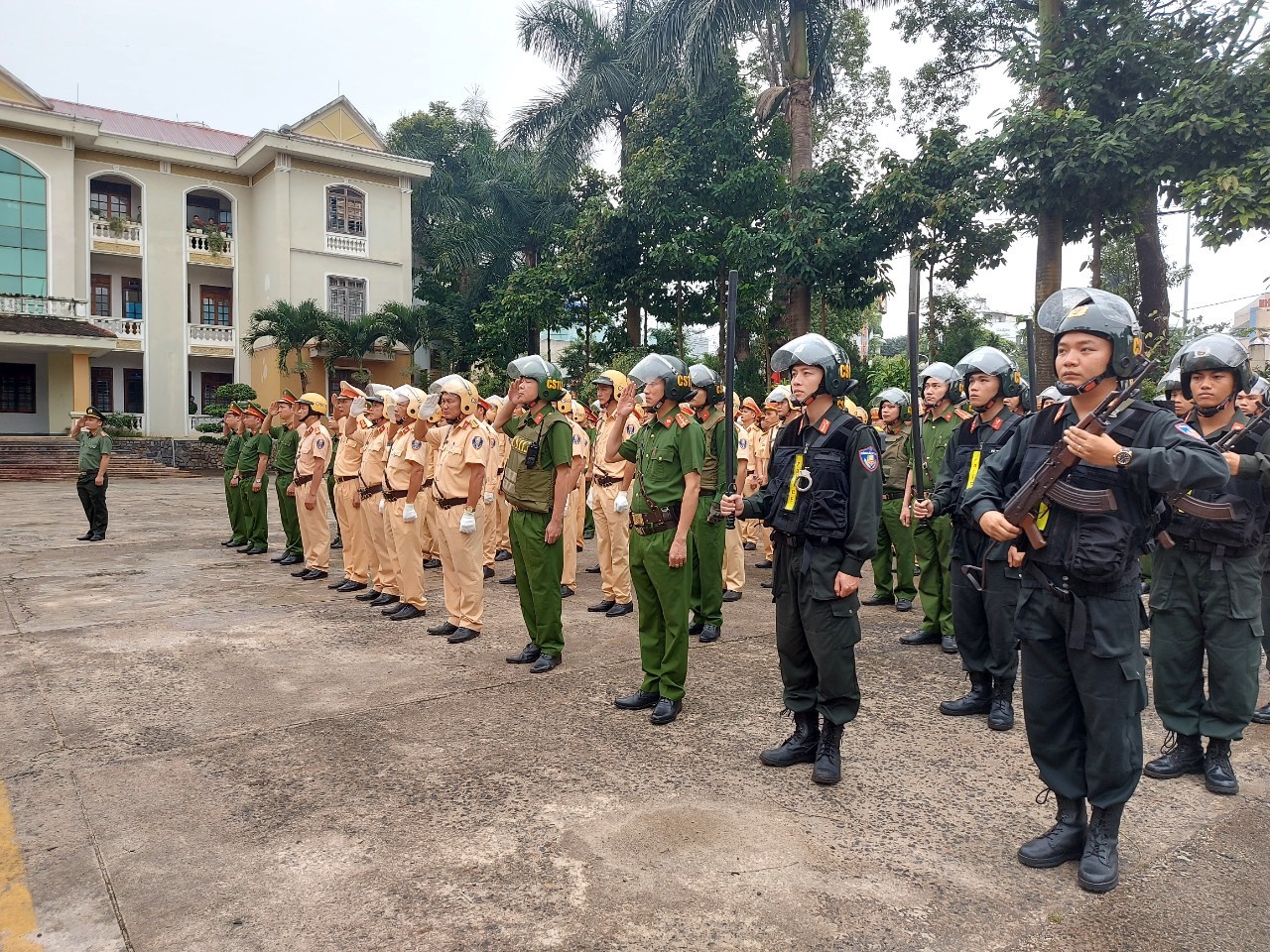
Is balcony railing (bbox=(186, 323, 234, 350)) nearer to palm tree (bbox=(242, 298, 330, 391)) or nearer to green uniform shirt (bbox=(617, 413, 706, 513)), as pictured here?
palm tree (bbox=(242, 298, 330, 391))

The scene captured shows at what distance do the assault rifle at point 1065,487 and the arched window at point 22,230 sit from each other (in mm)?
29438

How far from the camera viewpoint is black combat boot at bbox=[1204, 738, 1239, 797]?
3.74 meters

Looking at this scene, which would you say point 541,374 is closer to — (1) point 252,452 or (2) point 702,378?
(2) point 702,378

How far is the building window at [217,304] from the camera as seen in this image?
29.0 m

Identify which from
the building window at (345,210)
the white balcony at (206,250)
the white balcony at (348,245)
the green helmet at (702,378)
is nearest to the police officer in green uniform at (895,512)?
the green helmet at (702,378)

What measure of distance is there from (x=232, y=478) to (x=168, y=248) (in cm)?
2043

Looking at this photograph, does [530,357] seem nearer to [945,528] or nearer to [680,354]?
[945,528]

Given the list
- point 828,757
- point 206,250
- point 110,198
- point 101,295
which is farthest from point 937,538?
point 110,198

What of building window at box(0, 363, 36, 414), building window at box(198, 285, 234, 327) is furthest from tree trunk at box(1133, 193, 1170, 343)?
building window at box(0, 363, 36, 414)

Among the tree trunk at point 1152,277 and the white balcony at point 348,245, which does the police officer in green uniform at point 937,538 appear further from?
the white balcony at point 348,245

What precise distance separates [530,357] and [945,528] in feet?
10.6

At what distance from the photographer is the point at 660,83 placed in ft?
67.8

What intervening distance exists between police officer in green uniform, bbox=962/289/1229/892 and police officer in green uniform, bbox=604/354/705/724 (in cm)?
189

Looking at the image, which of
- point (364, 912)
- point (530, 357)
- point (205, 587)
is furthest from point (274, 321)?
point (364, 912)
